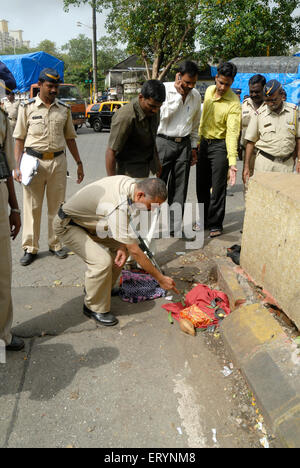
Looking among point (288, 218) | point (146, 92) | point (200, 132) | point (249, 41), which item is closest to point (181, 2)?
point (249, 41)

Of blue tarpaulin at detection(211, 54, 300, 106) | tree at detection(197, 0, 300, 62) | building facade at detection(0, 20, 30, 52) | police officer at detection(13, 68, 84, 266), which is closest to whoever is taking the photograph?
police officer at detection(13, 68, 84, 266)

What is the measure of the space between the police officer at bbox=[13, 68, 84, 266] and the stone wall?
2009 millimetres

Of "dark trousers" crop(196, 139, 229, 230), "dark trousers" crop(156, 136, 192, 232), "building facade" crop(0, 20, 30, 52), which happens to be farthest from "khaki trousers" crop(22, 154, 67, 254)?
"building facade" crop(0, 20, 30, 52)

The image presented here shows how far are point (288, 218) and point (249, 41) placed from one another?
53.7 feet

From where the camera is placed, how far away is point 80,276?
12.6 feet

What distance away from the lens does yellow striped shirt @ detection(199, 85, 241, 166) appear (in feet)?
14.3

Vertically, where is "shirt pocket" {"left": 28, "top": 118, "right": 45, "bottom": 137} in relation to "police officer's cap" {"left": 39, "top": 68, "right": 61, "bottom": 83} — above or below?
below

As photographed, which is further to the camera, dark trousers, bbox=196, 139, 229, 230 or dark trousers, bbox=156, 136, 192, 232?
dark trousers, bbox=196, 139, 229, 230

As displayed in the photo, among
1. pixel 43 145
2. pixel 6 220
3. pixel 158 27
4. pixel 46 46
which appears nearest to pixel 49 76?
pixel 43 145

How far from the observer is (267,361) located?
2.38 metres

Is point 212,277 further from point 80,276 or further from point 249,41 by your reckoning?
point 249,41

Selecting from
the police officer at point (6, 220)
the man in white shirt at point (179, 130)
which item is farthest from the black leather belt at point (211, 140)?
the police officer at point (6, 220)

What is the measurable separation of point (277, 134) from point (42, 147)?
250cm

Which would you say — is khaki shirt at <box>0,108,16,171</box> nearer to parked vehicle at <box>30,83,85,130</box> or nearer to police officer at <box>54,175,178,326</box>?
police officer at <box>54,175,178,326</box>
